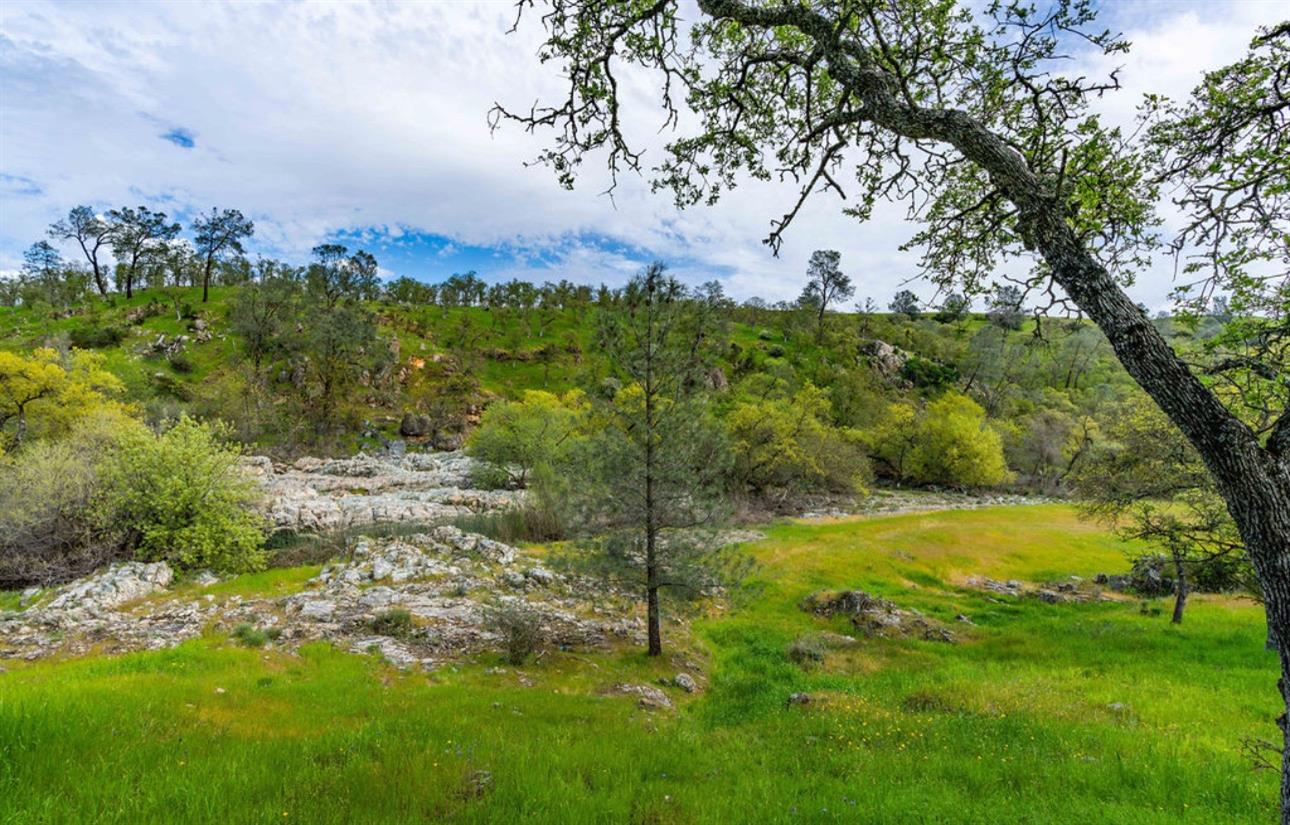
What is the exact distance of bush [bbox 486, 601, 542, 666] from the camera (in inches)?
532

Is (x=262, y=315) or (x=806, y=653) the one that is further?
(x=262, y=315)

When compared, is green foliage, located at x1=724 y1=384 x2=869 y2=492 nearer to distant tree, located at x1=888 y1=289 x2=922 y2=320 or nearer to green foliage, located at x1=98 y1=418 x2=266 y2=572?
green foliage, located at x1=98 y1=418 x2=266 y2=572

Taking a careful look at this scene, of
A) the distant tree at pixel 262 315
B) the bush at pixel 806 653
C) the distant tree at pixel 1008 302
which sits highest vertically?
the distant tree at pixel 262 315

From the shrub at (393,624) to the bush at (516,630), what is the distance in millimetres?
2360

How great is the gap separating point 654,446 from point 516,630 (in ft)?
19.7

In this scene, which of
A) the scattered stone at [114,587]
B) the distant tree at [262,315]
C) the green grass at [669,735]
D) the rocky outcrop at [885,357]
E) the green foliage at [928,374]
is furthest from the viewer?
the rocky outcrop at [885,357]

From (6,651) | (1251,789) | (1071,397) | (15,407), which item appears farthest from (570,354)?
(1251,789)

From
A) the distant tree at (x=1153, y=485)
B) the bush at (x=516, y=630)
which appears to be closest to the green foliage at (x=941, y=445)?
the distant tree at (x=1153, y=485)

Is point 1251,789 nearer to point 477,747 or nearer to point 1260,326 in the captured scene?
point 1260,326

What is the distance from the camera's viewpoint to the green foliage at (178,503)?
19.6 metres

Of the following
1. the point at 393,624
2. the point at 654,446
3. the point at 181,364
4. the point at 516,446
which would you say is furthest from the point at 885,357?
the point at 181,364

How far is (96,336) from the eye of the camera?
226 ft

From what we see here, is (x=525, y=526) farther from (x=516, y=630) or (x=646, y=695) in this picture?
(x=646, y=695)

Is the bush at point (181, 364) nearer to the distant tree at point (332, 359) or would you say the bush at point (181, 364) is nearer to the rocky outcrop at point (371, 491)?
the distant tree at point (332, 359)
